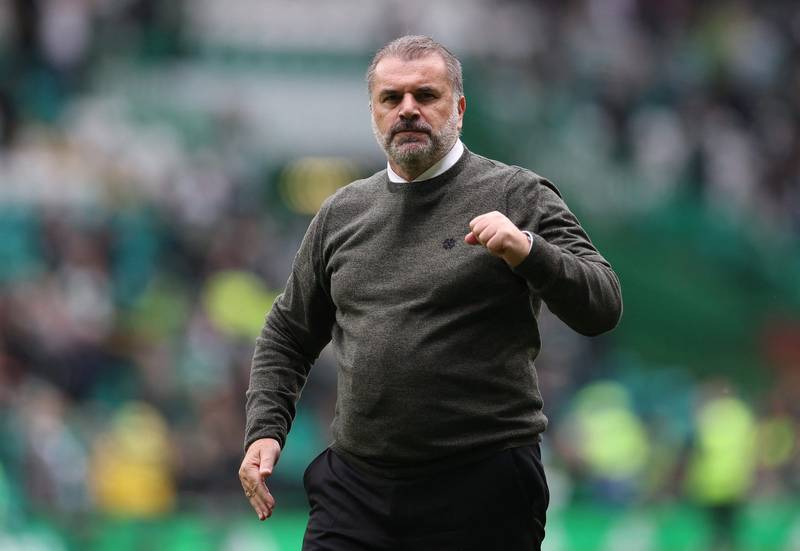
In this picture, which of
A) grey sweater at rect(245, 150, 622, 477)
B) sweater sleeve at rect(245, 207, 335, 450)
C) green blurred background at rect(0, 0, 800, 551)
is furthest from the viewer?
green blurred background at rect(0, 0, 800, 551)

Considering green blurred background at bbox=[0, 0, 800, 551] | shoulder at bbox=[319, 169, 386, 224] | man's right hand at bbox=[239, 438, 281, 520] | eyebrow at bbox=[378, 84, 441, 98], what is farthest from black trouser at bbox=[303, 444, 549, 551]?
green blurred background at bbox=[0, 0, 800, 551]

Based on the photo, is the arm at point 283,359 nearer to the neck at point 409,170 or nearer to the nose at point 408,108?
the neck at point 409,170

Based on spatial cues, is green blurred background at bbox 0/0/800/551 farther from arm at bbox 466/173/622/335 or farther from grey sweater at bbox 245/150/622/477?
arm at bbox 466/173/622/335

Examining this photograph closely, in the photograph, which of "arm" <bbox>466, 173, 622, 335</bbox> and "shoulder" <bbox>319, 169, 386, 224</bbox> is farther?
"shoulder" <bbox>319, 169, 386, 224</bbox>

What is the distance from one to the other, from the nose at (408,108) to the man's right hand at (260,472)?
38.0 inches

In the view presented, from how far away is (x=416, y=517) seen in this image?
4035 millimetres

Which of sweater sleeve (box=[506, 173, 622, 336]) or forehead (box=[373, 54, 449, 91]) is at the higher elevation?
forehead (box=[373, 54, 449, 91])

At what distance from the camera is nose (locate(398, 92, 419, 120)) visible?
13.6 ft

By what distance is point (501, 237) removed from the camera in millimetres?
3674

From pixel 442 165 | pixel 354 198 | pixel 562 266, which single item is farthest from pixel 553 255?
pixel 354 198

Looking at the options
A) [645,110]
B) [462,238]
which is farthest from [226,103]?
[462,238]

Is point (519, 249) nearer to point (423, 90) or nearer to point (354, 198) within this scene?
point (423, 90)

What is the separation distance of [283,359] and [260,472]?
15.4 inches

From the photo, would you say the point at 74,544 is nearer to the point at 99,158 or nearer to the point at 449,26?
the point at 99,158
